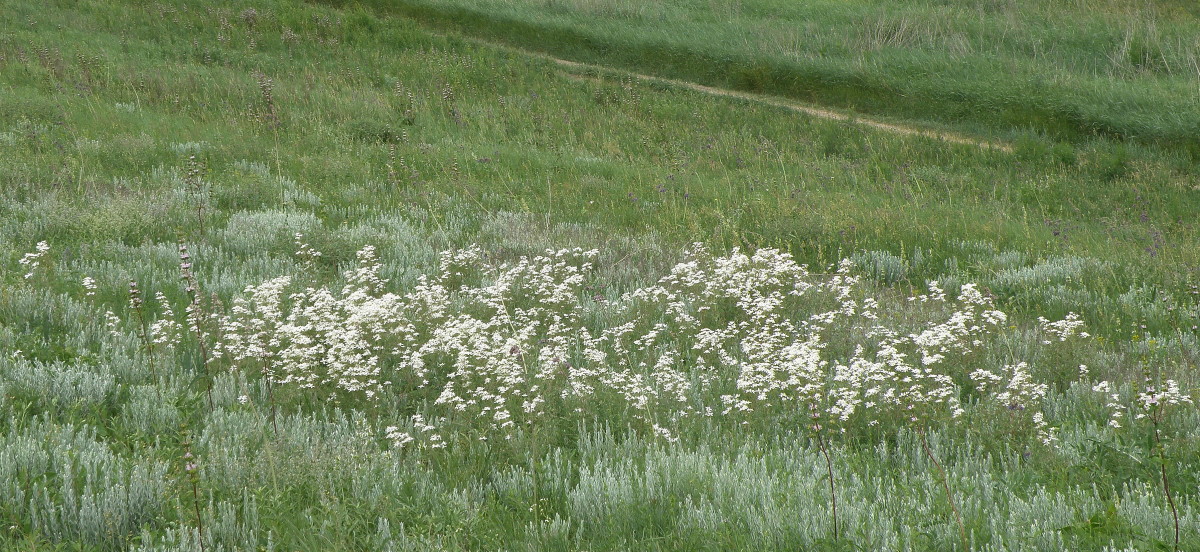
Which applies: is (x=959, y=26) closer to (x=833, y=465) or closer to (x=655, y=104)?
(x=655, y=104)

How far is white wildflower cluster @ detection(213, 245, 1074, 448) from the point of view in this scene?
4.84 meters

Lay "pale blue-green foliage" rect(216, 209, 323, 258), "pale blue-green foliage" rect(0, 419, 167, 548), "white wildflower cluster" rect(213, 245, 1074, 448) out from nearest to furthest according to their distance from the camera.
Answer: "pale blue-green foliage" rect(0, 419, 167, 548) < "white wildflower cluster" rect(213, 245, 1074, 448) < "pale blue-green foliage" rect(216, 209, 323, 258)

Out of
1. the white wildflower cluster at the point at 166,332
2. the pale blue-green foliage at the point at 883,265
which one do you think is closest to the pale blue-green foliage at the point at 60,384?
the white wildflower cluster at the point at 166,332

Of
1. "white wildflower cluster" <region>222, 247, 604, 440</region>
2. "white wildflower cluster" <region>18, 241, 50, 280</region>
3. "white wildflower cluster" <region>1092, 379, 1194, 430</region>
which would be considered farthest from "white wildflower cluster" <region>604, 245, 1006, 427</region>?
"white wildflower cluster" <region>18, 241, 50, 280</region>

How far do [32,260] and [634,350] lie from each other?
5.14 metres

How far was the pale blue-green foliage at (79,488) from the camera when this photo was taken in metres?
3.38

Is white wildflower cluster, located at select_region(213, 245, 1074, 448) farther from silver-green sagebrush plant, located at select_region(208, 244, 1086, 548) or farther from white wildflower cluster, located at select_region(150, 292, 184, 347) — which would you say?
white wildflower cluster, located at select_region(150, 292, 184, 347)

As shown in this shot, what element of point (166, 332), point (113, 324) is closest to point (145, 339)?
point (166, 332)

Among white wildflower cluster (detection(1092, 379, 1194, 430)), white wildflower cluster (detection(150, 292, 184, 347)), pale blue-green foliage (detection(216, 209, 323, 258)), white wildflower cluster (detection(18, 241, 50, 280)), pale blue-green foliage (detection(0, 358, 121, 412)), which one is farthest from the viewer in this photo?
pale blue-green foliage (detection(216, 209, 323, 258))

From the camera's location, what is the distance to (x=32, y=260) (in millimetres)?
7055

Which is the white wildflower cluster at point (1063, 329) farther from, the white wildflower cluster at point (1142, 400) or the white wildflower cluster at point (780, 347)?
the white wildflower cluster at point (1142, 400)

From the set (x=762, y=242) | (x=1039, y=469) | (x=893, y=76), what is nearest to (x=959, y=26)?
(x=893, y=76)

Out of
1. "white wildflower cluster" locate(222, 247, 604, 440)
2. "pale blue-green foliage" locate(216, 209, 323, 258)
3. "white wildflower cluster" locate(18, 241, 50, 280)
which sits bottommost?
"pale blue-green foliage" locate(216, 209, 323, 258)

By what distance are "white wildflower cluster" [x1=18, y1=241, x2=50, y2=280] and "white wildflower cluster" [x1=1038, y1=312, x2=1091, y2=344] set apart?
24.0 ft
